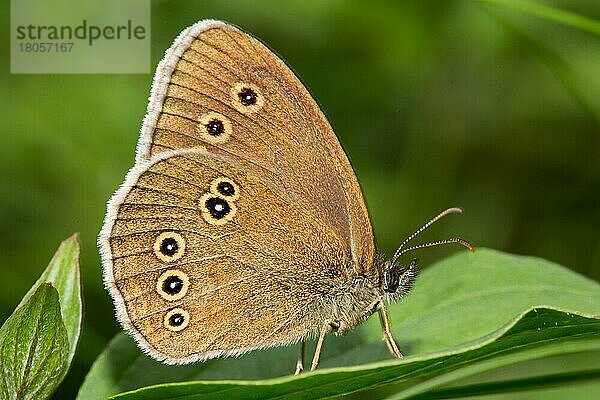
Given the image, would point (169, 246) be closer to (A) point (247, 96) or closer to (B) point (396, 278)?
(A) point (247, 96)

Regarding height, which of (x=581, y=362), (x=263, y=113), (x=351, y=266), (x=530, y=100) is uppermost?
(x=530, y=100)

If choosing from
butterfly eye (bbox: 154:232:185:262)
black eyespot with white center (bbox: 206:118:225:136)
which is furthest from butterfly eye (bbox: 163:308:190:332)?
black eyespot with white center (bbox: 206:118:225:136)

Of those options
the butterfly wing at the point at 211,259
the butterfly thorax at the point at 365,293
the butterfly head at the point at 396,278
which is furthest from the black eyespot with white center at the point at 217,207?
the butterfly head at the point at 396,278

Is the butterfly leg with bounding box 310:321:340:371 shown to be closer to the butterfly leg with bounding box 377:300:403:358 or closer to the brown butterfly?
the brown butterfly

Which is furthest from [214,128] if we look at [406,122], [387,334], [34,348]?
[406,122]

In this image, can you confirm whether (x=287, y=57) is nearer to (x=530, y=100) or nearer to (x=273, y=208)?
(x=530, y=100)

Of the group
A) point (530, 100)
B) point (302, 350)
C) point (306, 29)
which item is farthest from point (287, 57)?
point (302, 350)
